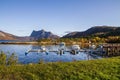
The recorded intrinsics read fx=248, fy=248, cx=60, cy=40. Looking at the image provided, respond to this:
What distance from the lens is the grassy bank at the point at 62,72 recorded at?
1616 cm

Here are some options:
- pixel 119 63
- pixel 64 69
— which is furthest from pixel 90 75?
pixel 119 63

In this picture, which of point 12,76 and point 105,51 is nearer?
point 12,76

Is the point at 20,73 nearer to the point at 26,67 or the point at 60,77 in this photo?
the point at 26,67

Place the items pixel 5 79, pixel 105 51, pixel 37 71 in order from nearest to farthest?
pixel 5 79
pixel 37 71
pixel 105 51

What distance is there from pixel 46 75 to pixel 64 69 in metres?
1.73

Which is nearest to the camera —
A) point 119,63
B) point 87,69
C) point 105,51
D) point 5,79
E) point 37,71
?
point 5,79

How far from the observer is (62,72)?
1716 cm

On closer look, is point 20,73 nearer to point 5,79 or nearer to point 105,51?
point 5,79

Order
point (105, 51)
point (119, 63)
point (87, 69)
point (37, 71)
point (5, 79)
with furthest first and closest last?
point (105, 51) → point (119, 63) → point (87, 69) → point (37, 71) → point (5, 79)

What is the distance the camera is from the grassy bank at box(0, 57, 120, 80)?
16.2m

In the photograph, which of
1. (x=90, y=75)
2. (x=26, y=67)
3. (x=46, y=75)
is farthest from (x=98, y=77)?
(x=26, y=67)

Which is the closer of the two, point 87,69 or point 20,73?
point 20,73

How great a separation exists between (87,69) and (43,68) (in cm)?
325

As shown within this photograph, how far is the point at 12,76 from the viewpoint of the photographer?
1595 cm
